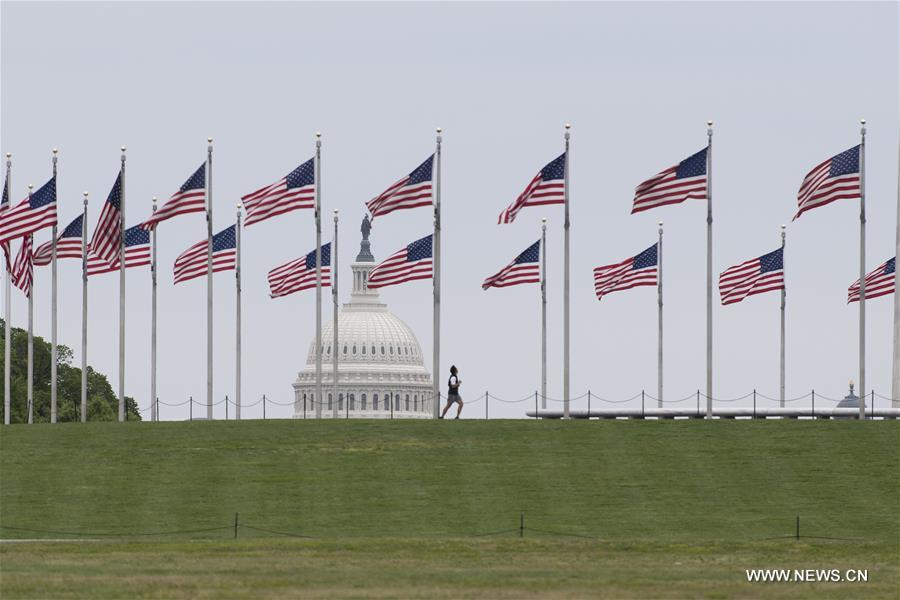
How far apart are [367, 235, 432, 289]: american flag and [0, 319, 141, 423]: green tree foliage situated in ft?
151

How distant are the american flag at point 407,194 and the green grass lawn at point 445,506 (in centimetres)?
660

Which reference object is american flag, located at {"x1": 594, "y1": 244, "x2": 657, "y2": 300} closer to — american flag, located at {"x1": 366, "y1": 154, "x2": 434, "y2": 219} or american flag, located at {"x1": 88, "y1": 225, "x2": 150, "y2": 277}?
american flag, located at {"x1": 366, "y1": 154, "x2": 434, "y2": 219}

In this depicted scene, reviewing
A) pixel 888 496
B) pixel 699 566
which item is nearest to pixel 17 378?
pixel 888 496

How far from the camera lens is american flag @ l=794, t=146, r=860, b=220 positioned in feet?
217

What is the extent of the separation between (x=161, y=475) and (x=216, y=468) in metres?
1.47

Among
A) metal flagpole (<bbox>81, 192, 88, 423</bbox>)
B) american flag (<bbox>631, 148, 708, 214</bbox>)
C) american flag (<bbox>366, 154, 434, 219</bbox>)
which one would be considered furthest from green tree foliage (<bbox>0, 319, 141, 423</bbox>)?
american flag (<bbox>631, 148, 708, 214</bbox>)

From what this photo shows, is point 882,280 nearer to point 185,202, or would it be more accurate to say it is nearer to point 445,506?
point 185,202

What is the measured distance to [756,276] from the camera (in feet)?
247

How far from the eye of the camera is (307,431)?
203 ft

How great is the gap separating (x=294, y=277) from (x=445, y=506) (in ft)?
91.5

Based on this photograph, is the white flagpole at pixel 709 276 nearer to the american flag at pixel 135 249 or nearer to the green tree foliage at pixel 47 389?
the american flag at pixel 135 249

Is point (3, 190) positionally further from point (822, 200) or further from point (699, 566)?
point (699, 566)

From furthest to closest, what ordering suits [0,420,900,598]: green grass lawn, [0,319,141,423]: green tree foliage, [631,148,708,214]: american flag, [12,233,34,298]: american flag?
[0,319,141,423]: green tree foliage, [12,233,34,298]: american flag, [631,148,708,214]: american flag, [0,420,900,598]: green grass lawn

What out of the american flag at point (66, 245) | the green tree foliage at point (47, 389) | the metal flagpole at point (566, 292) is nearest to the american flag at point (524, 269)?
the metal flagpole at point (566, 292)
